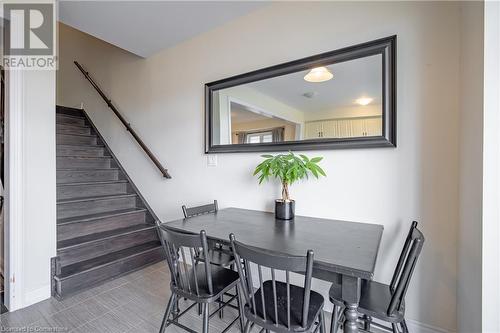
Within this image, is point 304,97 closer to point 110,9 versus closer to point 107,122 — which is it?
point 110,9

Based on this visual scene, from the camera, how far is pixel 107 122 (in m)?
3.77

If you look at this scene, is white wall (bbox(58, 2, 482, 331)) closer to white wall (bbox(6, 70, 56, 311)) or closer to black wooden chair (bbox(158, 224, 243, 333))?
black wooden chair (bbox(158, 224, 243, 333))

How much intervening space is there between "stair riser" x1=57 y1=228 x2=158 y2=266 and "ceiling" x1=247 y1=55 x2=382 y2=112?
2.16 m

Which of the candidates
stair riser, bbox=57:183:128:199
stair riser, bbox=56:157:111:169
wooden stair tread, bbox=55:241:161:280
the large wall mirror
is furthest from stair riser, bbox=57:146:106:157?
the large wall mirror

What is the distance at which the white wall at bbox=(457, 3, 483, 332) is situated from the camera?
1083mm

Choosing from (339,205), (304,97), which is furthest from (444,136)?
(304,97)

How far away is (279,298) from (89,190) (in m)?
2.81

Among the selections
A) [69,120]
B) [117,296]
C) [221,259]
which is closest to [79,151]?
[69,120]

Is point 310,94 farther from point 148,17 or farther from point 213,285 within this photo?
point 148,17

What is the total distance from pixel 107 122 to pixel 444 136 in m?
4.16

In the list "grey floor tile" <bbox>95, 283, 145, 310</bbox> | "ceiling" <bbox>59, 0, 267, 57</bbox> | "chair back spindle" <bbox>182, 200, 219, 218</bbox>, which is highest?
"ceiling" <bbox>59, 0, 267, 57</bbox>

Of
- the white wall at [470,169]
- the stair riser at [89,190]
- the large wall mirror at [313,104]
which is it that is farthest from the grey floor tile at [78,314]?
the white wall at [470,169]

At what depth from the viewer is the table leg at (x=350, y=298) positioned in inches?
38.9

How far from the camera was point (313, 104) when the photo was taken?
6.15 ft
